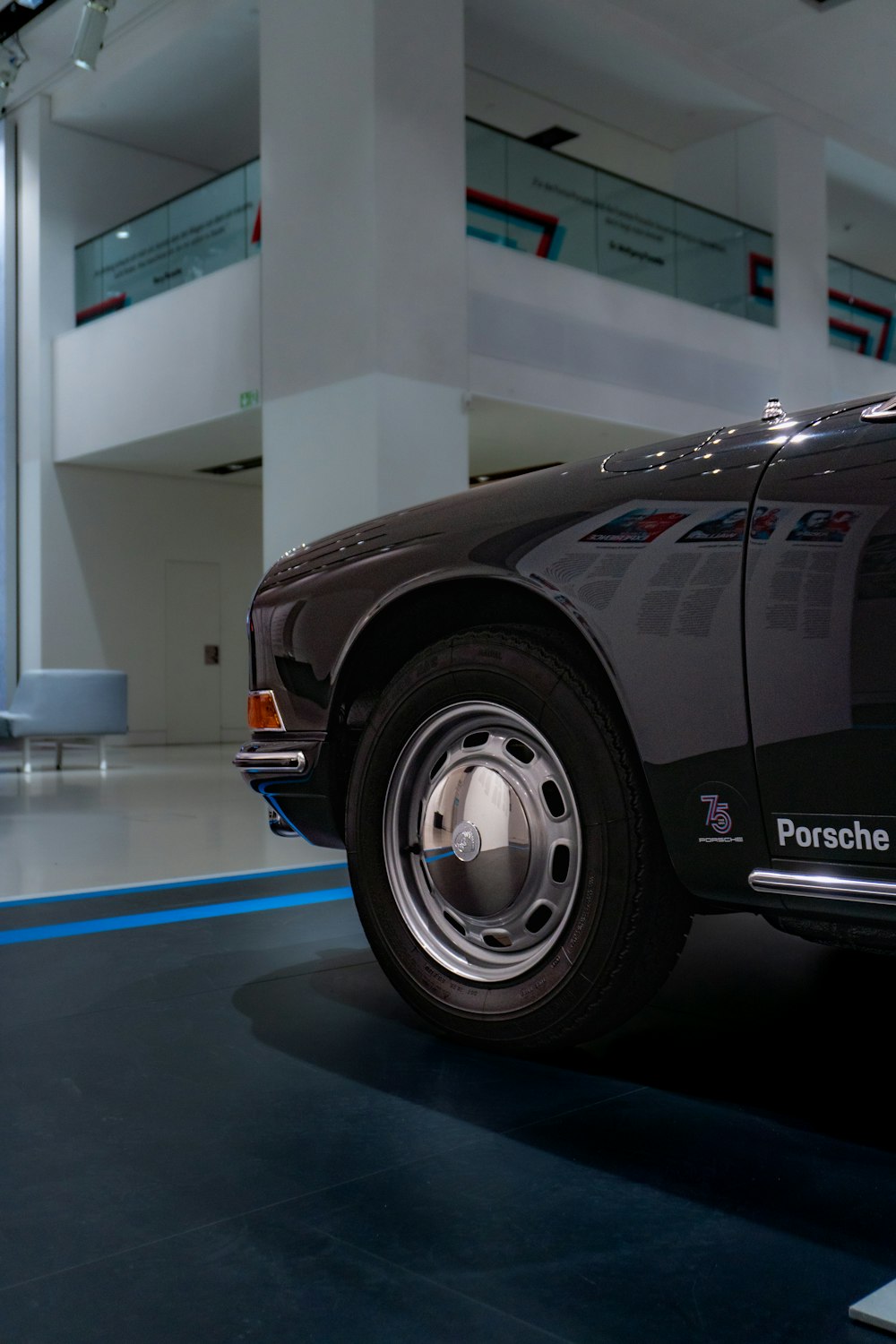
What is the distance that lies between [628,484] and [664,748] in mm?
441

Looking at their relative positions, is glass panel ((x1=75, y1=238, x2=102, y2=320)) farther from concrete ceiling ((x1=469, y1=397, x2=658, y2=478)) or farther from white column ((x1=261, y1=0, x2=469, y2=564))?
concrete ceiling ((x1=469, y1=397, x2=658, y2=478))

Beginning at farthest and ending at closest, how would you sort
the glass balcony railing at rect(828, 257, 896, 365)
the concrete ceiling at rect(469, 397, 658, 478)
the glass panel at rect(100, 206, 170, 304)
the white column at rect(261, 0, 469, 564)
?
the glass balcony railing at rect(828, 257, 896, 365) < the glass panel at rect(100, 206, 170, 304) < the concrete ceiling at rect(469, 397, 658, 478) < the white column at rect(261, 0, 469, 564)

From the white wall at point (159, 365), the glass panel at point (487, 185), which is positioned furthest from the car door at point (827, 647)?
the white wall at point (159, 365)

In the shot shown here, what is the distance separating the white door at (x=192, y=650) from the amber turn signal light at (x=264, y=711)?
46.2 ft

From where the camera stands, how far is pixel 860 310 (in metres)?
15.5

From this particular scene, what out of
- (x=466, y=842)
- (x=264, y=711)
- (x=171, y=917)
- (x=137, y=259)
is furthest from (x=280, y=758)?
(x=137, y=259)

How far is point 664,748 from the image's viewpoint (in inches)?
73.4

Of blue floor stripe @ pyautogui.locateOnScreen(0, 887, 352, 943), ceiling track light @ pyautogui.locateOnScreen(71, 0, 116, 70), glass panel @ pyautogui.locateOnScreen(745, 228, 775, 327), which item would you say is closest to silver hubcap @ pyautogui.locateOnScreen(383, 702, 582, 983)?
blue floor stripe @ pyautogui.locateOnScreen(0, 887, 352, 943)

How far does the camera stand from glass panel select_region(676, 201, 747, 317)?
42.1ft

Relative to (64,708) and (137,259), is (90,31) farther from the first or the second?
(64,708)

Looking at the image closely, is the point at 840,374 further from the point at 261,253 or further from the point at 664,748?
the point at 664,748

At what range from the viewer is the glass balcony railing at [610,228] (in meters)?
11.1

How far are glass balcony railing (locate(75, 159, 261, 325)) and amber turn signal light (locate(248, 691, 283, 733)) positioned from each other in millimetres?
10004

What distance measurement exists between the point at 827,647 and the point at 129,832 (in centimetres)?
510
